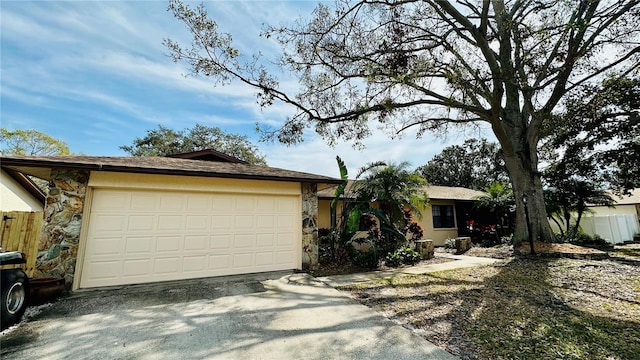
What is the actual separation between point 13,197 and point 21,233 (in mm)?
6550

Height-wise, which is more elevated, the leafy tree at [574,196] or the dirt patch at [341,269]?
the leafy tree at [574,196]

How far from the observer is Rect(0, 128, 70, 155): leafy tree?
23219 mm

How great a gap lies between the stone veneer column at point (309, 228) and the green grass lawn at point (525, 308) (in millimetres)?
2186

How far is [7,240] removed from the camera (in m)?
6.46

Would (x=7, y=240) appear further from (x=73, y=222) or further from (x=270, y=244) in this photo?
(x=270, y=244)

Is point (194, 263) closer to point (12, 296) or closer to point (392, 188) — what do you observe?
point (12, 296)

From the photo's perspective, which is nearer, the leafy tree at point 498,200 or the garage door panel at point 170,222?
the garage door panel at point 170,222

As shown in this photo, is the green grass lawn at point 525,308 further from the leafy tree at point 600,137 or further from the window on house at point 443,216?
the window on house at point 443,216

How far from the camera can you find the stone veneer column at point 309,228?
7.90 metres

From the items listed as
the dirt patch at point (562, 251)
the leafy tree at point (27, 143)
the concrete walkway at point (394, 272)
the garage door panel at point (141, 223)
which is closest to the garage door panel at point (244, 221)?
the garage door panel at point (141, 223)

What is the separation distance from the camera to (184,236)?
6641 millimetres

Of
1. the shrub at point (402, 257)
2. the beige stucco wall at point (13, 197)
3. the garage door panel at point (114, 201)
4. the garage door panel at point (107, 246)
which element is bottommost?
the shrub at point (402, 257)

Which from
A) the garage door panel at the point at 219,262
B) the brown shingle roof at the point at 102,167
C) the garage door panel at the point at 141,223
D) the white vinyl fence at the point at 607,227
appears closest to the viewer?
the brown shingle roof at the point at 102,167

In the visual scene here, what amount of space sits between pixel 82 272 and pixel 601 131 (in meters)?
19.6
